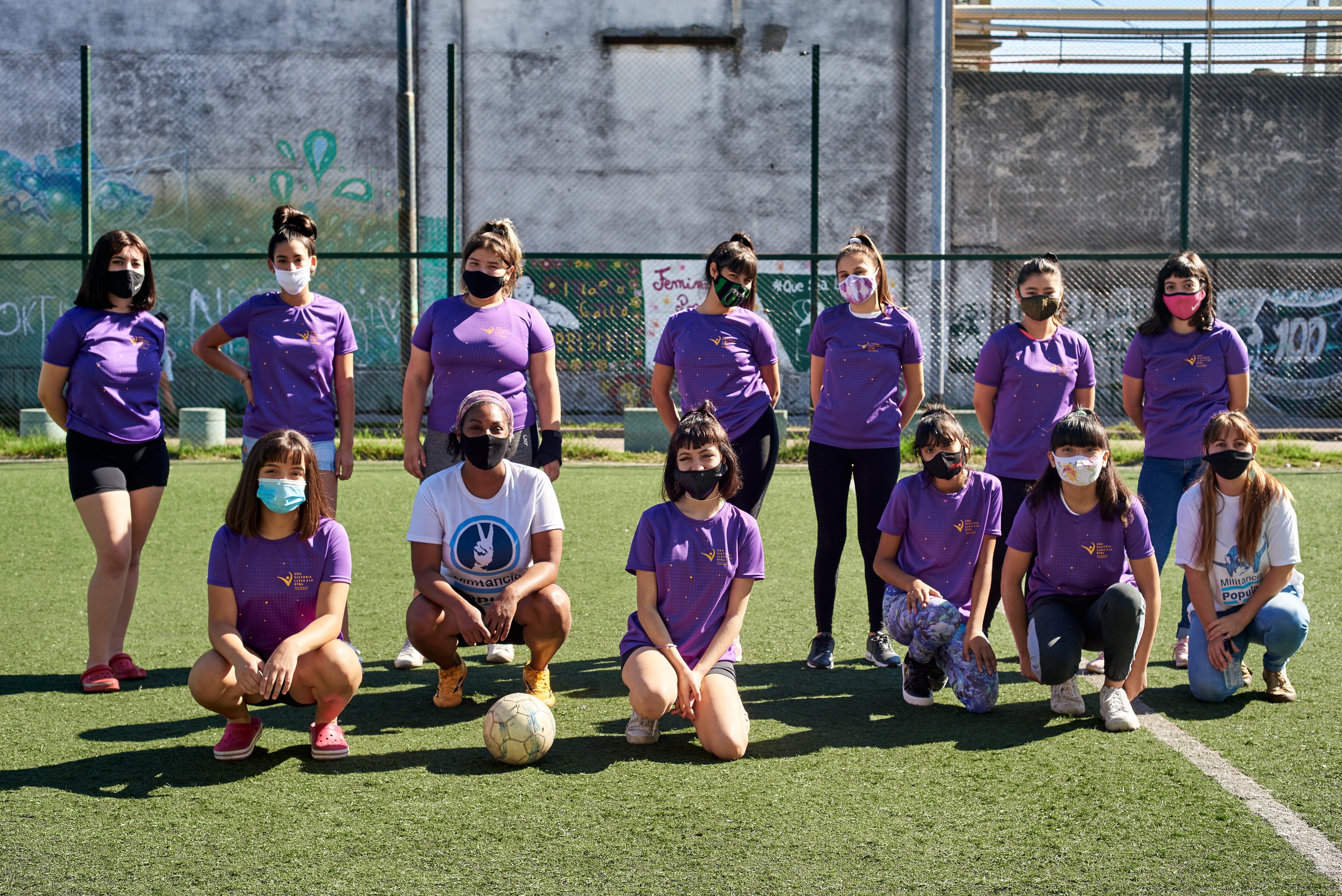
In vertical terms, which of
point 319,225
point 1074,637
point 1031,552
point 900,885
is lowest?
point 900,885

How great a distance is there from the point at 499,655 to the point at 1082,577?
2.51 m

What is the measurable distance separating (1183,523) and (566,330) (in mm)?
13064

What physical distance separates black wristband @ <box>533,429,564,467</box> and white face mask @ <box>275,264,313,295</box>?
122 centimetres

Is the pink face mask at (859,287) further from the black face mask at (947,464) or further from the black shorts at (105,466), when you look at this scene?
the black shorts at (105,466)

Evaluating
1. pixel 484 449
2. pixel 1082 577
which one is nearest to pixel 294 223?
pixel 484 449

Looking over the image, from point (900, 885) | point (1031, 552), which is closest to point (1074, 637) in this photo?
point (1031, 552)

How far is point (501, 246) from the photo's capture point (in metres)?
5.13

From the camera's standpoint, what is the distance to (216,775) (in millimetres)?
3861

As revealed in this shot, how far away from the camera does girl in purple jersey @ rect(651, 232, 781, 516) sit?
5.37 m

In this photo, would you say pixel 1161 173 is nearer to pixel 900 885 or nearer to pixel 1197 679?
pixel 1197 679

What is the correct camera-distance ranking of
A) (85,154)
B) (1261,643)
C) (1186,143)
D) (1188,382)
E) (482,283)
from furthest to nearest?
(1186,143) → (85,154) → (1188,382) → (482,283) → (1261,643)

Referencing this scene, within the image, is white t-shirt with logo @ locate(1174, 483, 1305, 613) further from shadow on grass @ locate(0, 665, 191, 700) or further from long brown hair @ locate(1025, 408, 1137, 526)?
shadow on grass @ locate(0, 665, 191, 700)

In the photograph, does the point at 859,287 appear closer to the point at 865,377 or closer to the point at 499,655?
the point at 865,377

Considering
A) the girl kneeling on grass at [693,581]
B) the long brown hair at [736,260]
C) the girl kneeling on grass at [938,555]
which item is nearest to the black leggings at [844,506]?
the girl kneeling on grass at [938,555]
